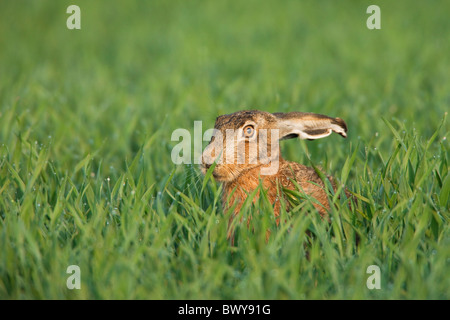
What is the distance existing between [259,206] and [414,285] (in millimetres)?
1035

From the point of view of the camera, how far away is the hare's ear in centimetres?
418

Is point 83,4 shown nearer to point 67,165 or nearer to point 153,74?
point 153,74

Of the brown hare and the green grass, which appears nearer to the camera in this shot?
the green grass

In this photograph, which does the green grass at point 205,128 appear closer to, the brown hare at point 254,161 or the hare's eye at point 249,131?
the brown hare at point 254,161

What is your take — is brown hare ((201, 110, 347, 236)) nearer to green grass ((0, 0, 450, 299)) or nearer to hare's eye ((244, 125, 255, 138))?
hare's eye ((244, 125, 255, 138))

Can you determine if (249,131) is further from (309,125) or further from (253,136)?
(309,125)

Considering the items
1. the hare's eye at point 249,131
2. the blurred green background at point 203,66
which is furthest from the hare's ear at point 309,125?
the blurred green background at point 203,66

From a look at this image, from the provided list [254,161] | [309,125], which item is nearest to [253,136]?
[254,161]

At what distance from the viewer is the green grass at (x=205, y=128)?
2971 millimetres

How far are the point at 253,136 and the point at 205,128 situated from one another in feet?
5.68

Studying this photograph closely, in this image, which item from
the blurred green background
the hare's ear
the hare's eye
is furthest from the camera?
the blurred green background

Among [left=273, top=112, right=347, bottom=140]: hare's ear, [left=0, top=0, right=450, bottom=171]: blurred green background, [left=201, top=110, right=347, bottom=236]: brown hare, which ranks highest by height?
[left=0, top=0, right=450, bottom=171]: blurred green background

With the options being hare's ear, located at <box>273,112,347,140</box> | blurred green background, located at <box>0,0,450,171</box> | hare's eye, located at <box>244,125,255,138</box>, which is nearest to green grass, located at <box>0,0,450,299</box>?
blurred green background, located at <box>0,0,450,171</box>
